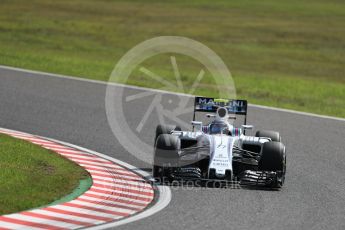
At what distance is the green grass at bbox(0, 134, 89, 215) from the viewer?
12055mm

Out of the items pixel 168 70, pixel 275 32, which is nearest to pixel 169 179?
pixel 168 70

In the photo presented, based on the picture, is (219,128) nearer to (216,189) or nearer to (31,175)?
(216,189)

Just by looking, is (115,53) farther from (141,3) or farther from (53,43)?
(141,3)

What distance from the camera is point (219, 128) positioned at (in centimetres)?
1506

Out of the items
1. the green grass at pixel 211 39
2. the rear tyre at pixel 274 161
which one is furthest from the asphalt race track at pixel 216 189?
the green grass at pixel 211 39

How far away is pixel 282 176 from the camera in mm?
14273

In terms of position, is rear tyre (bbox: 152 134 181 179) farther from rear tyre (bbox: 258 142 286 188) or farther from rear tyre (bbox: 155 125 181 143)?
rear tyre (bbox: 258 142 286 188)

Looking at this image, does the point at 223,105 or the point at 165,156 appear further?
the point at 223,105

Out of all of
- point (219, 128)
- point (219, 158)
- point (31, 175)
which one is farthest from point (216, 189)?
point (31, 175)

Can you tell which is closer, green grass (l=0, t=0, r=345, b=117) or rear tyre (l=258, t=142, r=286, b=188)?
rear tyre (l=258, t=142, r=286, b=188)

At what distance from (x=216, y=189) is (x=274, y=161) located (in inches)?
42.3

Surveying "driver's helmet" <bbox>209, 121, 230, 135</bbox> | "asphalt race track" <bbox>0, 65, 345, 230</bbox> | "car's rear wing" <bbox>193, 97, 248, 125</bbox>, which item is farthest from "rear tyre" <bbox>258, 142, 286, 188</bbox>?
"car's rear wing" <bbox>193, 97, 248, 125</bbox>

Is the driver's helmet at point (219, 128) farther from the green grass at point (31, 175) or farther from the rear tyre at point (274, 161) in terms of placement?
the green grass at point (31, 175)

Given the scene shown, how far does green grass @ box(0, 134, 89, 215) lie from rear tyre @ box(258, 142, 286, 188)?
2844mm
